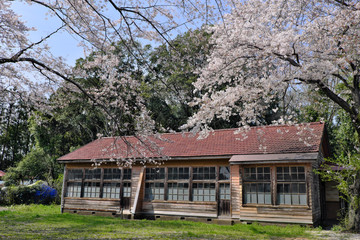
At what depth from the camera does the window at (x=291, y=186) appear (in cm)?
1188

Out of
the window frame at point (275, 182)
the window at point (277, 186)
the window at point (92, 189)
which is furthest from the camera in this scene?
the window at point (92, 189)

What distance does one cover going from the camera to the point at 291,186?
12.1 metres

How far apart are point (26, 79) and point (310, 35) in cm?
915

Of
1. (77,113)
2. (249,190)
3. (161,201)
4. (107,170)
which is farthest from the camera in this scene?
(77,113)

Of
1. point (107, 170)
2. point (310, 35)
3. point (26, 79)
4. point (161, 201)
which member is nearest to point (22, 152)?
point (107, 170)

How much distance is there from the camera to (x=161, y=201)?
49.0 ft

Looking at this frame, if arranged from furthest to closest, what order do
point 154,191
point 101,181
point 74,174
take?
point 74,174 → point 101,181 → point 154,191

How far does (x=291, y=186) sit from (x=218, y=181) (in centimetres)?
320

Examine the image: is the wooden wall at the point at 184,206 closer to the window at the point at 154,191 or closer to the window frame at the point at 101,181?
the window at the point at 154,191

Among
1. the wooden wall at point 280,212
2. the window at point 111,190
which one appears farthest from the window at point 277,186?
the window at point 111,190

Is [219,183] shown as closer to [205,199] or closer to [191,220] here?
[205,199]

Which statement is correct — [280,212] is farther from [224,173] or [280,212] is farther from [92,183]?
[92,183]

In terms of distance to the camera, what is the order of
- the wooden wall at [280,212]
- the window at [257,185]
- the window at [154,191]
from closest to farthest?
the wooden wall at [280,212], the window at [257,185], the window at [154,191]

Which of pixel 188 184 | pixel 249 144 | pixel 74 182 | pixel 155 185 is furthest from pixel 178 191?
pixel 74 182
